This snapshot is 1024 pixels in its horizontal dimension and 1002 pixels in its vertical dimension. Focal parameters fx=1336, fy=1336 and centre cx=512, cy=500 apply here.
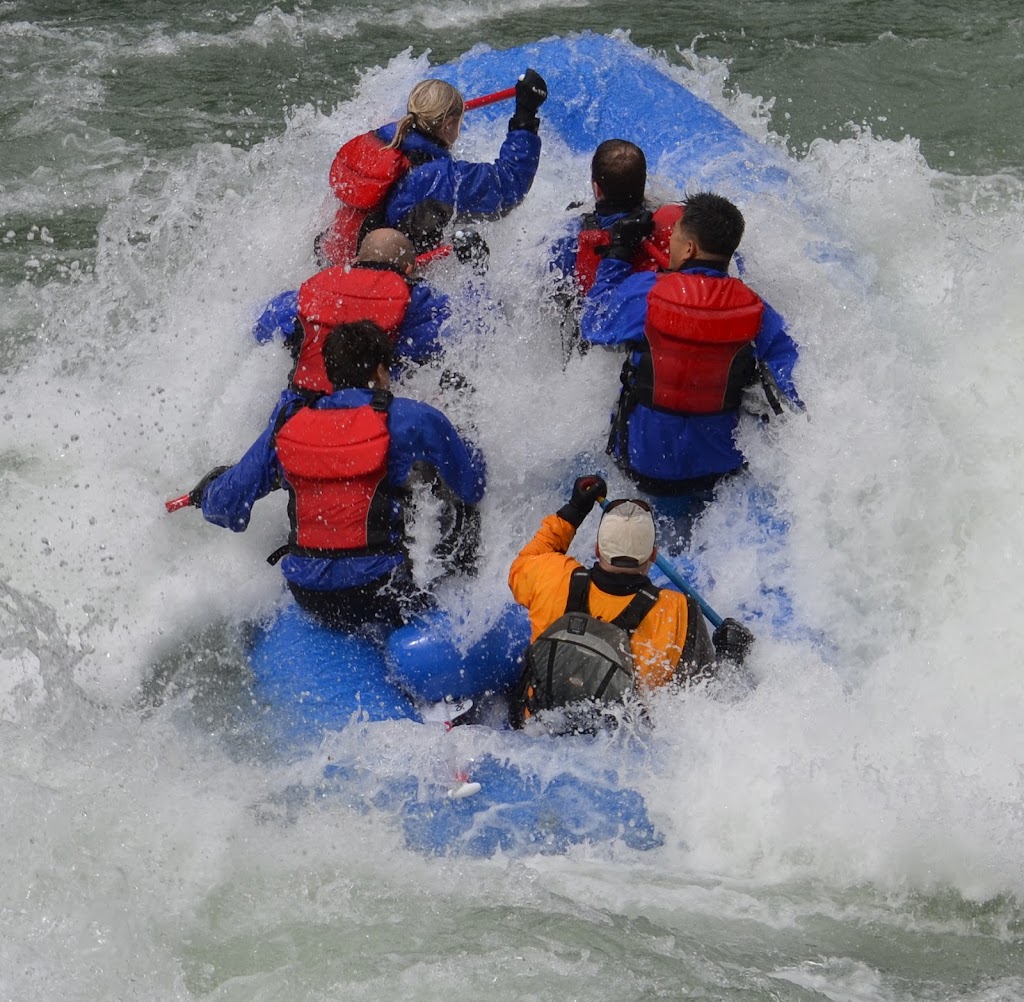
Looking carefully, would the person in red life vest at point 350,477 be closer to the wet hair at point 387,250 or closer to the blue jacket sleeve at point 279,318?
the wet hair at point 387,250

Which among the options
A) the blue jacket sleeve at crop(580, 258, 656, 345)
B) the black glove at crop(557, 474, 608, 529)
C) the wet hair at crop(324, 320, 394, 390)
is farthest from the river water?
the wet hair at crop(324, 320, 394, 390)

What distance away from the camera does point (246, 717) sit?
3.69 metres

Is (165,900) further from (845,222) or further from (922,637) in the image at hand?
(845,222)

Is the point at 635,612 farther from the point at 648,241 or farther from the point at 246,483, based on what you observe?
the point at 648,241

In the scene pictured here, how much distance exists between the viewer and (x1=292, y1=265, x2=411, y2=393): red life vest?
162 inches

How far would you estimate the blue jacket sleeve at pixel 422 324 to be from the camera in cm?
427

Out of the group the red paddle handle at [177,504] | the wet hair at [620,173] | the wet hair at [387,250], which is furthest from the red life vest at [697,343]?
the red paddle handle at [177,504]

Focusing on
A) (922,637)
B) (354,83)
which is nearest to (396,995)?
(922,637)

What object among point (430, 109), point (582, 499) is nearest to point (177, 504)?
point (582, 499)

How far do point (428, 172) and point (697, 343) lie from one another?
141 centimetres

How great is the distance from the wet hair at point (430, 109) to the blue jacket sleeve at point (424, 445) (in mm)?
1449

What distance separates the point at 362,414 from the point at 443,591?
1.96ft

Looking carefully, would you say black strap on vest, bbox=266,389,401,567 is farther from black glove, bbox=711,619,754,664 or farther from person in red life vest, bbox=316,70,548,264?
person in red life vest, bbox=316,70,548,264

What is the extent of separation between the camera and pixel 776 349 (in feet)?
13.0
